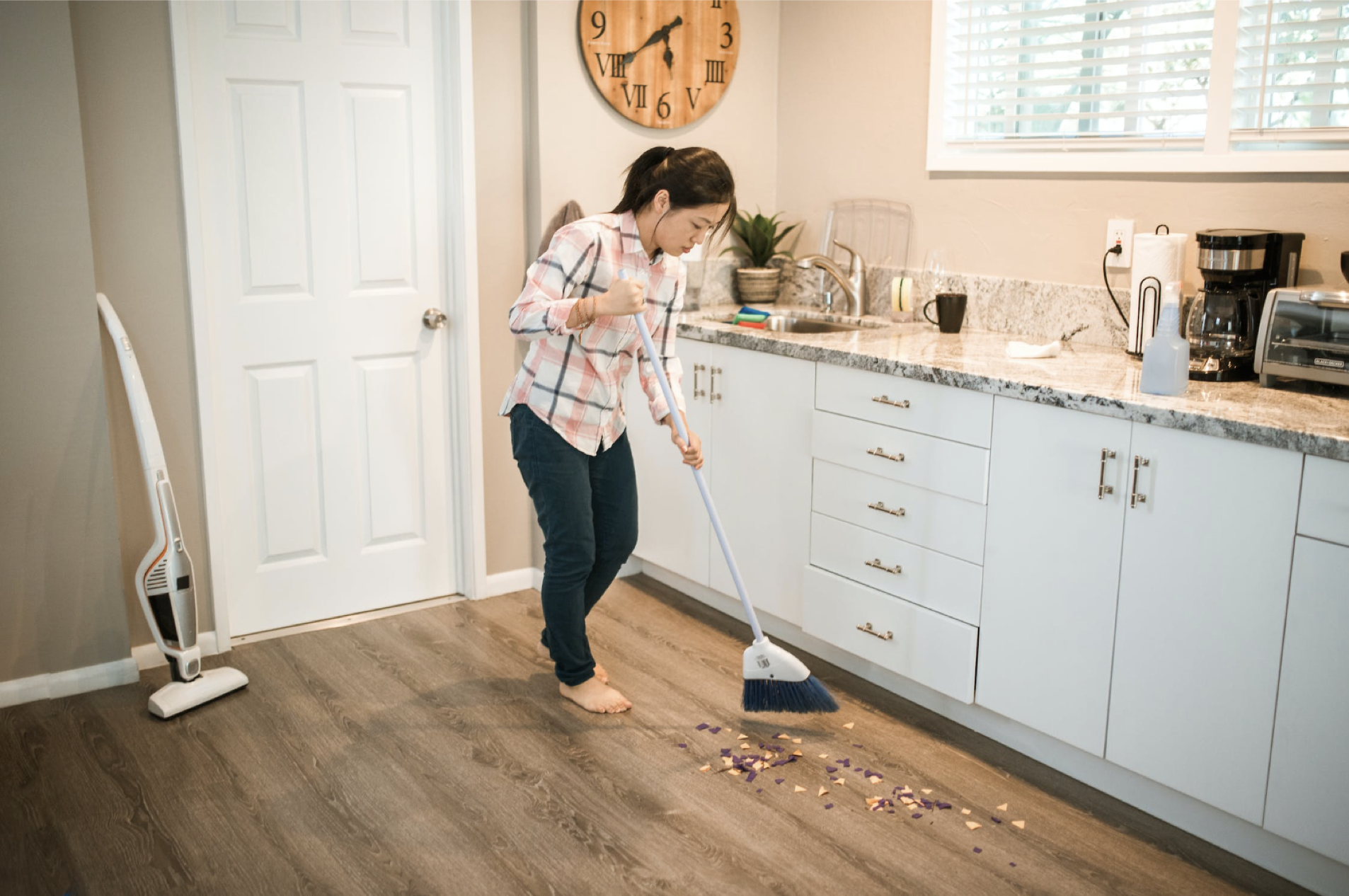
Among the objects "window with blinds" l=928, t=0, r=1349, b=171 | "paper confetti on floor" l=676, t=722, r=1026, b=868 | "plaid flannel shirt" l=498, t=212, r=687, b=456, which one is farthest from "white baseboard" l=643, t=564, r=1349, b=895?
"window with blinds" l=928, t=0, r=1349, b=171

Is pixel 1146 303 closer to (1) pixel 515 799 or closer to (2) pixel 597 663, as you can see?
(2) pixel 597 663

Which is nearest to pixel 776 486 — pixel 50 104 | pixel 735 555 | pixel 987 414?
pixel 735 555

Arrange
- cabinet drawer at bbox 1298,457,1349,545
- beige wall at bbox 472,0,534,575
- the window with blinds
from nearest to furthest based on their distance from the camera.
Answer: cabinet drawer at bbox 1298,457,1349,545 < the window with blinds < beige wall at bbox 472,0,534,575

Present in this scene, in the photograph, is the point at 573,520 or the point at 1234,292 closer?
the point at 1234,292

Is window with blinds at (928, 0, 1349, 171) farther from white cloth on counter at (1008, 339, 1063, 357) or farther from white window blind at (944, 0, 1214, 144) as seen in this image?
white cloth on counter at (1008, 339, 1063, 357)

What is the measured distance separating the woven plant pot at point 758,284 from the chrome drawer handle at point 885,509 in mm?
1232

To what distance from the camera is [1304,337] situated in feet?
7.59

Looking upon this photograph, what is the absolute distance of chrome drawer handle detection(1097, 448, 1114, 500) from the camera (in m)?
2.31

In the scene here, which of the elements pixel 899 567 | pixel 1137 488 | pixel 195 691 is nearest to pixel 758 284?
pixel 899 567

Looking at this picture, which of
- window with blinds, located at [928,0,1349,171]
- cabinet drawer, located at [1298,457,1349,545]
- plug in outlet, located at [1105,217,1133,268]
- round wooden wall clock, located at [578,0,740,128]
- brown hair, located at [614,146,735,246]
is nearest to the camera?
cabinet drawer, located at [1298,457,1349,545]

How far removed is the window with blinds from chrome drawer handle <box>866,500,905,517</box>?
1051mm

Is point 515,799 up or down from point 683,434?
down

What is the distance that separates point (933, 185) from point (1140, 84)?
0.69 meters

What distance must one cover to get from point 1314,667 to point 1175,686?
0.28 meters
